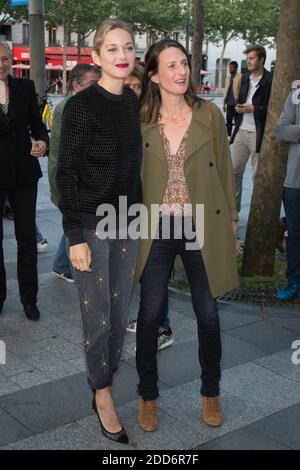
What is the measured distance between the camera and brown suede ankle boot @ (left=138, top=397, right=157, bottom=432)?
335cm

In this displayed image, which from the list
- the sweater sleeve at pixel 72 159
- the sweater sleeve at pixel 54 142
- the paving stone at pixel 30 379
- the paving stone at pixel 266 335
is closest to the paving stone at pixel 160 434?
the paving stone at pixel 30 379

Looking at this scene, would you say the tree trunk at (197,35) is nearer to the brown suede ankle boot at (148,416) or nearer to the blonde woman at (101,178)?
the blonde woman at (101,178)

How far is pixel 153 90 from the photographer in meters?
3.28

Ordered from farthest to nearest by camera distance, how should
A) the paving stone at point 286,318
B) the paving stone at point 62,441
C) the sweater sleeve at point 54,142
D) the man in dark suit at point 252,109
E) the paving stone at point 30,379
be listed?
the man in dark suit at point 252,109, the sweater sleeve at point 54,142, the paving stone at point 286,318, the paving stone at point 30,379, the paving stone at point 62,441

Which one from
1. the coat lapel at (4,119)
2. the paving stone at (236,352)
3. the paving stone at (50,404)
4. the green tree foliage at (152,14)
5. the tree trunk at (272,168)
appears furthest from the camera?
the green tree foliage at (152,14)

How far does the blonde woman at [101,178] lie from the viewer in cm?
290

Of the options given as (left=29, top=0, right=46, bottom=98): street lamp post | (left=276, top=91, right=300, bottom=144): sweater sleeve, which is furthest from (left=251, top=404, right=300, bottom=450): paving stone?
(left=29, top=0, right=46, bottom=98): street lamp post

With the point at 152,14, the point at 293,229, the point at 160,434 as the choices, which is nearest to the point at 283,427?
the point at 160,434

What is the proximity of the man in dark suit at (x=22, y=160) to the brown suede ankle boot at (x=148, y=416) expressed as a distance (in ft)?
5.61

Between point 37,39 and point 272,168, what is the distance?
169 inches

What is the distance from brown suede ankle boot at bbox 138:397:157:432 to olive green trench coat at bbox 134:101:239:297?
0.66 meters

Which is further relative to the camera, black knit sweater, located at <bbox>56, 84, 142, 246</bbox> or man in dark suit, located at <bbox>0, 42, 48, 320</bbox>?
man in dark suit, located at <bbox>0, 42, 48, 320</bbox>

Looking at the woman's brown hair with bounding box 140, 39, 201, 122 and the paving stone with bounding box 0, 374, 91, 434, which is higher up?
the woman's brown hair with bounding box 140, 39, 201, 122

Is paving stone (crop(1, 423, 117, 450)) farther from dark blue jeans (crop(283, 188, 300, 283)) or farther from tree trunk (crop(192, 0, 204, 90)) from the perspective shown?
tree trunk (crop(192, 0, 204, 90))
